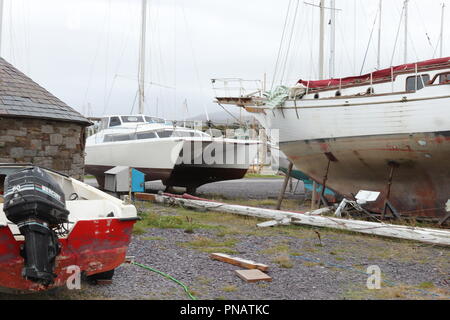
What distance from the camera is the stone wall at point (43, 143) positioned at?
34.3 ft

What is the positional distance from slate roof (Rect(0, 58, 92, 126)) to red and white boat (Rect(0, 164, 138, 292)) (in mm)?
6384

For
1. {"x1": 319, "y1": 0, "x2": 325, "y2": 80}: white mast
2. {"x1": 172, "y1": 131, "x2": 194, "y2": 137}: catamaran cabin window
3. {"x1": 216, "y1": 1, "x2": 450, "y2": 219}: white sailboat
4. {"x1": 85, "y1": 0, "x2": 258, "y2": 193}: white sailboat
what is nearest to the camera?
{"x1": 216, "y1": 1, "x2": 450, "y2": 219}: white sailboat

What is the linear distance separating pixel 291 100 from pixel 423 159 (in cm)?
410

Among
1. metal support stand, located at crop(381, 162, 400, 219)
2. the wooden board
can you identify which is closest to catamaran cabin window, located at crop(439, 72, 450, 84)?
metal support stand, located at crop(381, 162, 400, 219)

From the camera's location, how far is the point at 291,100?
13.5 metres

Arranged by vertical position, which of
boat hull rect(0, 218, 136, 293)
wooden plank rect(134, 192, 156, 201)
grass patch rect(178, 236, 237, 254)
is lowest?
wooden plank rect(134, 192, 156, 201)

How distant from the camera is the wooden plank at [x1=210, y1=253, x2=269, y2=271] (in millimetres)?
6488

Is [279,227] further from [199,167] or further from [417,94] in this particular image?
[199,167]

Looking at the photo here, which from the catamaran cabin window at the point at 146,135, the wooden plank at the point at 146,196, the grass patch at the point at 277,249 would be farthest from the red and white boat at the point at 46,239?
the catamaran cabin window at the point at 146,135

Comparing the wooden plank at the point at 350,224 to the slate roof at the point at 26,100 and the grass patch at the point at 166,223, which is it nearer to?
the grass patch at the point at 166,223

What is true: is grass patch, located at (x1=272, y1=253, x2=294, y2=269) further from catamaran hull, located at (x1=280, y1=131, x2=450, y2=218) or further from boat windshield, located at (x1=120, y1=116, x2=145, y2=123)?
boat windshield, located at (x1=120, y1=116, x2=145, y2=123)

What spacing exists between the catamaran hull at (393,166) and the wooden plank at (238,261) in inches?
243

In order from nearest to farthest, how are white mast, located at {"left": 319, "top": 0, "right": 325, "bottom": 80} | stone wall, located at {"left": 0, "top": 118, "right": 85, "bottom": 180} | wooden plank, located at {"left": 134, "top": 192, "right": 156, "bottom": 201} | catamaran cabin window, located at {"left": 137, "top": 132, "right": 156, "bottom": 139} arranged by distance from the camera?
1. stone wall, located at {"left": 0, "top": 118, "right": 85, "bottom": 180}
2. wooden plank, located at {"left": 134, "top": 192, "right": 156, "bottom": 201}
3. catamaran cabin window, located at {"left": 137, "top": 132, "right": 156, "bottom": 139}
4. white mast, located at {"left": 319, "top": 0, "right": 325, "bottom": 80}

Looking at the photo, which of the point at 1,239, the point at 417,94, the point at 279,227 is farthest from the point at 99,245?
the point at 417,94
